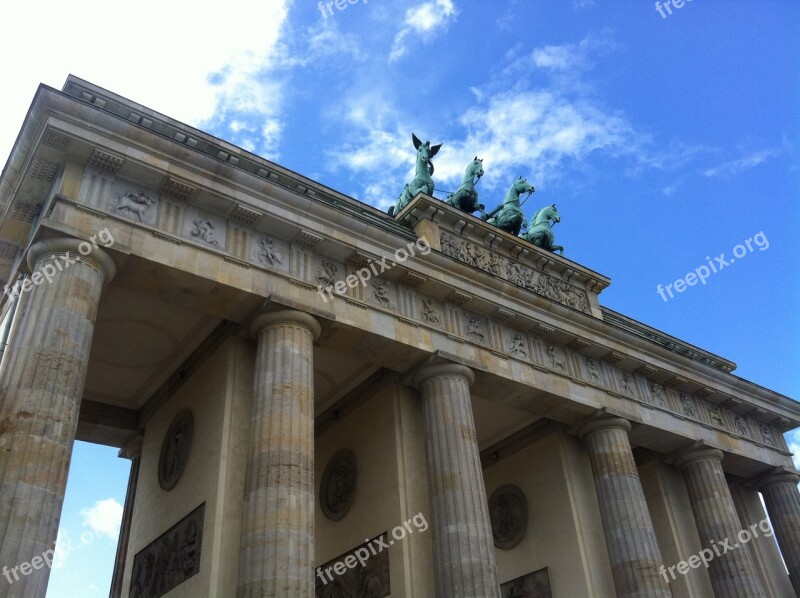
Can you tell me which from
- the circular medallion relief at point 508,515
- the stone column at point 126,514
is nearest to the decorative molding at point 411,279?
the circular medallion relief at point 508,515

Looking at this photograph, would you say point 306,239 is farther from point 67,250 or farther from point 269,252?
point 67,250

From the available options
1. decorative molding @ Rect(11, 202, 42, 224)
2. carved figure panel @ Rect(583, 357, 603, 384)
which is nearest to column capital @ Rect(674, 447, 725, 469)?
carved figure panel @ Rect(583, 357, 603, 384)

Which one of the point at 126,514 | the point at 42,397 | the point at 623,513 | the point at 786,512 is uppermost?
the point at 786,512

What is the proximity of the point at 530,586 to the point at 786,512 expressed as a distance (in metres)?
9.89

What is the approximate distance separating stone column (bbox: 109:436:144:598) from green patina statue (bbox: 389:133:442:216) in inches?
389

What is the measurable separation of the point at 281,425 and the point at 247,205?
4859mm

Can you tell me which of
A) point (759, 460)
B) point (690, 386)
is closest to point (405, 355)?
point (690, 386)

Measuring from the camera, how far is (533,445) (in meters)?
23.3

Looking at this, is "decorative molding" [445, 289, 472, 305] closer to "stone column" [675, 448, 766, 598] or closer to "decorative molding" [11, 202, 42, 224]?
"decorative molding" [11, 202, 42, 224]

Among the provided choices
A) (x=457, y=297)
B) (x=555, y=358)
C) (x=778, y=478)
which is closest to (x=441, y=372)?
(x=457, y=297)

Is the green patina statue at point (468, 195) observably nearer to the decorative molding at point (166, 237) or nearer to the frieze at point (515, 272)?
the frieze at point (515, 272)

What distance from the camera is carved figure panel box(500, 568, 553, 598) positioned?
21406mm

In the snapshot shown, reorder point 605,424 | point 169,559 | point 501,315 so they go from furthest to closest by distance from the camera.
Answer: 1. point 605,424
2. point 501,315
3. point 169,559

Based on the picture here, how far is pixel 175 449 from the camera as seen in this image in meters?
18.0
